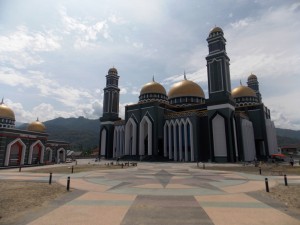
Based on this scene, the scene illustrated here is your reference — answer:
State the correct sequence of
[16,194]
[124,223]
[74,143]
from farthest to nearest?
[74,143] → [16,194] → [124,223]

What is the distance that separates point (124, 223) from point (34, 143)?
43742mm

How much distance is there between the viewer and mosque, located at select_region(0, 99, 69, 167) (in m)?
37.4

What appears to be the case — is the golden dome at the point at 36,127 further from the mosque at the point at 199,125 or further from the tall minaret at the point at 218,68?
the tall minaret at the point at 218,68

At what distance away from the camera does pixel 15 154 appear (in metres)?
40.4

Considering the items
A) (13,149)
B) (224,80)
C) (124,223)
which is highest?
(224,80)

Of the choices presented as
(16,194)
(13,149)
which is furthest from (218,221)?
(13,149)

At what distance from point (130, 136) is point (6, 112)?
32.9 metres

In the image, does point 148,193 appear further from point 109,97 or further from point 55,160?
point 109,97

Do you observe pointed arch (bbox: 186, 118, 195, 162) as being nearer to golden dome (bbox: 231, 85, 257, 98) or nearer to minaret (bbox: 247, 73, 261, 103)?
golden dome (bbox: 231, 85, 257, 98)

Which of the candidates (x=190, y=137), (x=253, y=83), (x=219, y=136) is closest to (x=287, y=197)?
(x=219, y=136)

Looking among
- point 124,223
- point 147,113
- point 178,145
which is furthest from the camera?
point 147,113

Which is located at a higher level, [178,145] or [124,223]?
[178,145]

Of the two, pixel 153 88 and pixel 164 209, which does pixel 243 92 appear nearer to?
pixel 153 88

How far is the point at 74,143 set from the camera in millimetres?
194250
